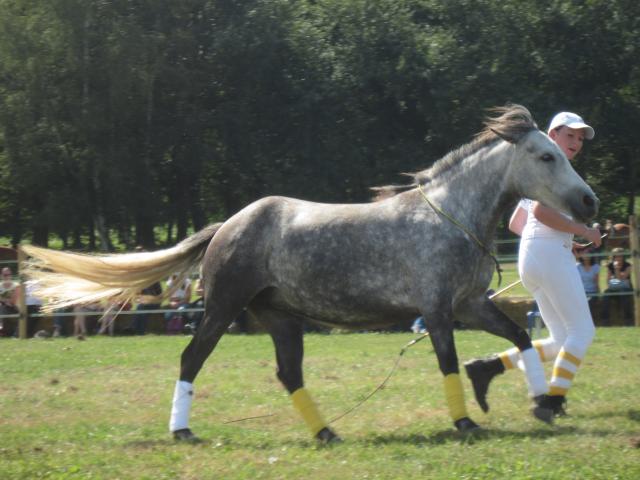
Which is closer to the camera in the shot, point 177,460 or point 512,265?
point 177,460

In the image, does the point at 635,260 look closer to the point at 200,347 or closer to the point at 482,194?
the point at 482,194

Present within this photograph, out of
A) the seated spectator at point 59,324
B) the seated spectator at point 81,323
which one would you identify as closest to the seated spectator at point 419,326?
the seated spectator at point 81,323

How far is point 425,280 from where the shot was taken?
7242 mm

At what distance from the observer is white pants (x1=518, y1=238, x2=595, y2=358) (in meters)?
7.55

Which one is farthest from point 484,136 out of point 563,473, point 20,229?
point 20,229

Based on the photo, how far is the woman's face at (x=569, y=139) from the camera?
25.8ft

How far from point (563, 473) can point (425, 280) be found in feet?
6.21

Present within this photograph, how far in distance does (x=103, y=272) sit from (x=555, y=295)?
3.64m

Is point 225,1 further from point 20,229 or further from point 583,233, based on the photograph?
point 583,233

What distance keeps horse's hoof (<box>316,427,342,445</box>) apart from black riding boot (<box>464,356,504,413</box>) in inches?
46.4

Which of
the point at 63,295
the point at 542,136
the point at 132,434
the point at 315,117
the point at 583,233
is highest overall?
the point at 315,117

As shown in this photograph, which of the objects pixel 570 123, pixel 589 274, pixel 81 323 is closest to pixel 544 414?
pixel 570 123

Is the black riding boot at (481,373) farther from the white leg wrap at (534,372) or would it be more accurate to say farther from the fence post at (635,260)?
the fence post at (635,260)

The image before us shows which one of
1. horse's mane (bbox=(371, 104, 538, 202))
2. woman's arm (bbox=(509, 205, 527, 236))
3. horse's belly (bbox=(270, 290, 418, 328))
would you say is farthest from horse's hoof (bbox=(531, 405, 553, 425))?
horse's mane (bbox=(371, 104, 538, 202))
